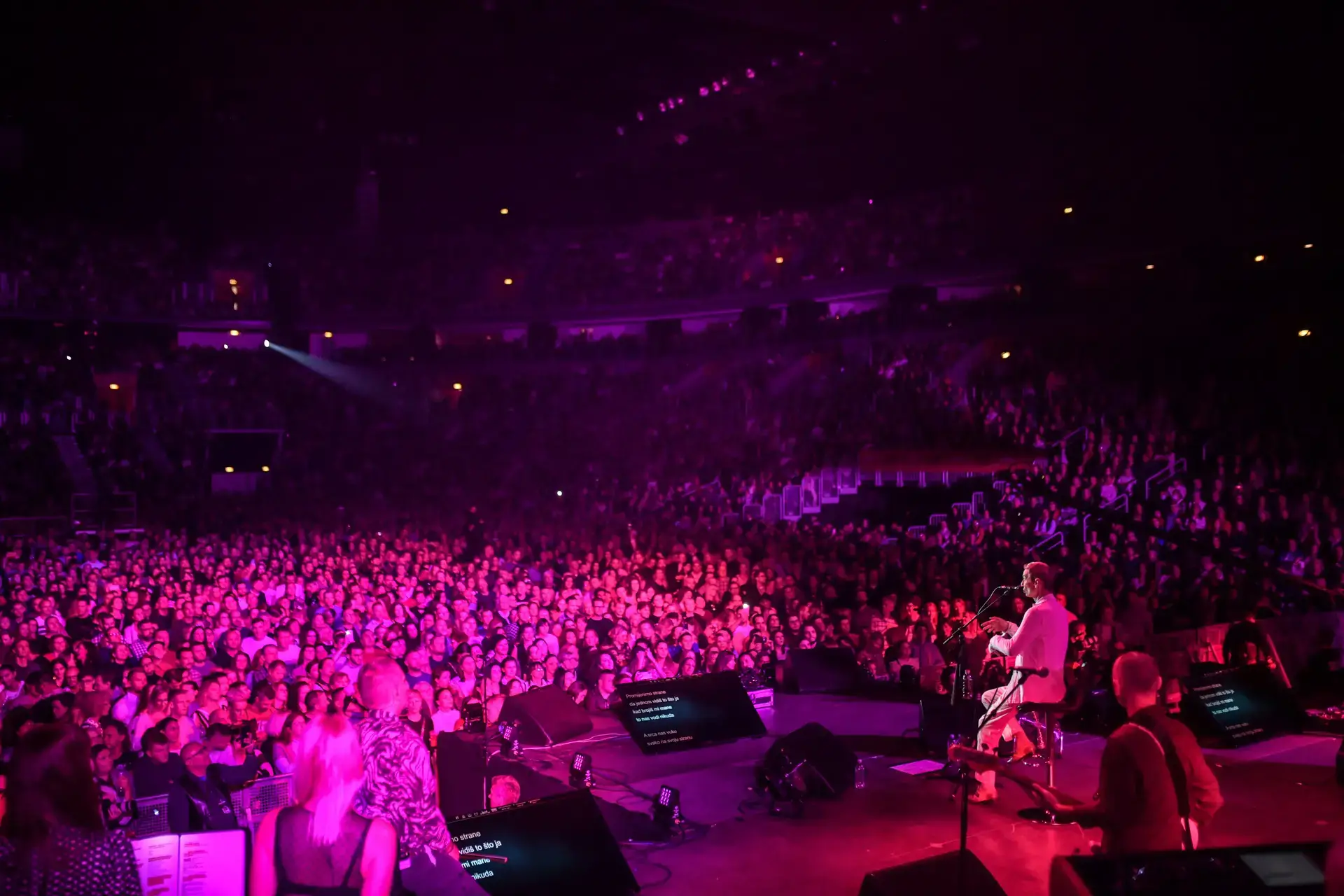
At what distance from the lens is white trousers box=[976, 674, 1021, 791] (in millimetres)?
6457

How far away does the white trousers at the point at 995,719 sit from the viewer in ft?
21.2

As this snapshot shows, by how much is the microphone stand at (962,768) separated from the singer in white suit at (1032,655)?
133 mm

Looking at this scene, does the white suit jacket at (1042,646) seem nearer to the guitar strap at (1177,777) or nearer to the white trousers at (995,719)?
the white trousers at (995,719)

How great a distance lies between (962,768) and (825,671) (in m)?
7.39

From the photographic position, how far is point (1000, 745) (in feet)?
24.6

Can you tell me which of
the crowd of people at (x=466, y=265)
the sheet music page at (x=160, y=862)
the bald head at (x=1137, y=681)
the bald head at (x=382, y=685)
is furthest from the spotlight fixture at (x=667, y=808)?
the crowd of people at (x=466, y=265)

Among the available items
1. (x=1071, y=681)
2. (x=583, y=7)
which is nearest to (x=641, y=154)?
(x=583, y=7)

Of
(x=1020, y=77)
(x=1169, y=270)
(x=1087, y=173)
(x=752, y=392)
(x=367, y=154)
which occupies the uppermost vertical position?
→ (x=367, y=154)

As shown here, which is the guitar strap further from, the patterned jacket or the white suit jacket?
the patterned jacket

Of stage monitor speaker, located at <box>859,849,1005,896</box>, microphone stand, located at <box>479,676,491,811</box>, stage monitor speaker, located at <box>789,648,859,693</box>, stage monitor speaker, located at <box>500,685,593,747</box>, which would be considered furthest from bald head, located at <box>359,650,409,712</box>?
stage monitor speaker, located at <box>789,648,859,693</box>

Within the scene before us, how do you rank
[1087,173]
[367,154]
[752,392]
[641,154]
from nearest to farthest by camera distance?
1. [1087,173]
2. [752,392]
3. [641,154]
4. [367,154]

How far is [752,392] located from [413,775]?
1954 cm

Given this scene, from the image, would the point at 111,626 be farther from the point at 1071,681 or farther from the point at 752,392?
the point at 752,392

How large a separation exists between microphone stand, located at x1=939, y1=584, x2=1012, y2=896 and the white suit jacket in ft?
0.78
